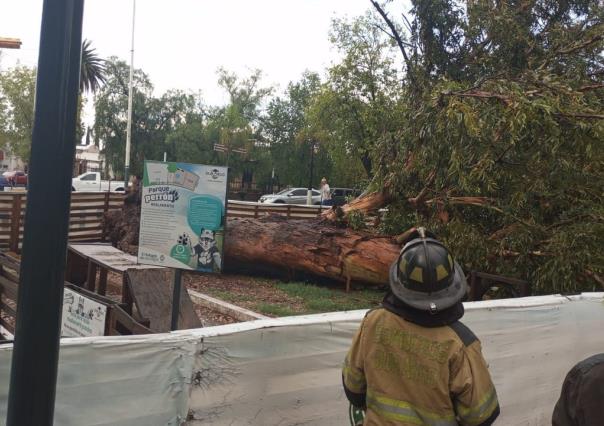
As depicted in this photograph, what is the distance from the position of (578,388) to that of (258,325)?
1519 millimetres

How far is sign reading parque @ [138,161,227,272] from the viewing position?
4027mm

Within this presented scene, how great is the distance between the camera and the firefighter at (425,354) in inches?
80.4

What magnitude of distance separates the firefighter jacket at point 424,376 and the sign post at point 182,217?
206 cm

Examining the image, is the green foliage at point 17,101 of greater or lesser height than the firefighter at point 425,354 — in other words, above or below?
above

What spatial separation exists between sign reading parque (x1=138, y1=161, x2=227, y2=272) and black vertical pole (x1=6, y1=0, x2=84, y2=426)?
7.93 ft

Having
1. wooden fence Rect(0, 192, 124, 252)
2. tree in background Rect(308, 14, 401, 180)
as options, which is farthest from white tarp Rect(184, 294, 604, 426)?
tree in background Rect(308, 14, 401, 180)

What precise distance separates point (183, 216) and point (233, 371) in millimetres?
1621

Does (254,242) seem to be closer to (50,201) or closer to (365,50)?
(50,201)

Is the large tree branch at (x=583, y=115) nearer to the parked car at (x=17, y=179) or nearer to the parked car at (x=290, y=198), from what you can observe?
the parked car at (x=290, y=198)

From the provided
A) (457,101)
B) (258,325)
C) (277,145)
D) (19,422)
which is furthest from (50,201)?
(277,145)

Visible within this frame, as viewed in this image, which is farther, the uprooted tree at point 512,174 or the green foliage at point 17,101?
the green foliage at point 17,101

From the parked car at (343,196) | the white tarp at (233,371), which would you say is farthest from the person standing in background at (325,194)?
the white tarp at (233,371)

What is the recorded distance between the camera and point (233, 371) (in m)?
2.72

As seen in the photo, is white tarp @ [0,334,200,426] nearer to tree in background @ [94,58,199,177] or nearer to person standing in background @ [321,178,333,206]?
person standing in background @ [321,178,333,206]
